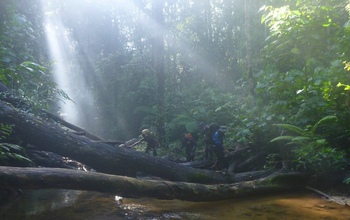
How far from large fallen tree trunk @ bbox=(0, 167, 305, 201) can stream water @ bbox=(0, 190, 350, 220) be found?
0.22m

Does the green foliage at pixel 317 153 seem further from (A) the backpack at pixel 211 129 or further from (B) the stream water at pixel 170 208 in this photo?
(A) the backpack at pixel 211 129

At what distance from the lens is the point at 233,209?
20.0 ft

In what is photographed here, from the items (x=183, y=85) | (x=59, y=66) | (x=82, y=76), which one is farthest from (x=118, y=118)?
(x=59, y=66)

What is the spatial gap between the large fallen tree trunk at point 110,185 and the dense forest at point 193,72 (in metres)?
1.19

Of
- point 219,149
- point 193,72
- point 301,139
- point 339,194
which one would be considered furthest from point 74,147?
point 193,72

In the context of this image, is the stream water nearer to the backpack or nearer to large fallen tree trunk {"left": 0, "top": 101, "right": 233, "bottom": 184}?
large fallen tree trunk {"left": 0, "top": 101, "right": 233, "bottom": 184}

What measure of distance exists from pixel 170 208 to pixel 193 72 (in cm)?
2244

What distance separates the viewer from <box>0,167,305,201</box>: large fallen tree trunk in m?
5.02

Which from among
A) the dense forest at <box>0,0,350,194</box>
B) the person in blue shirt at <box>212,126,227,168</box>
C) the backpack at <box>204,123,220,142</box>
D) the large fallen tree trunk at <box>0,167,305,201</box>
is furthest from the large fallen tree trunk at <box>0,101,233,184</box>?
the backpack at <box>204,123,220,142</box>

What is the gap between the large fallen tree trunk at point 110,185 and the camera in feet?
16.5

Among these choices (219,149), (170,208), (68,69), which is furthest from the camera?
(68,69)

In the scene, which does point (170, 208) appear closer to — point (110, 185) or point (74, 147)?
point (110, 185)

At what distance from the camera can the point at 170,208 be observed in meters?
6.33

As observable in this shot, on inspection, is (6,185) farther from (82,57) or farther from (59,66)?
(59,66)
